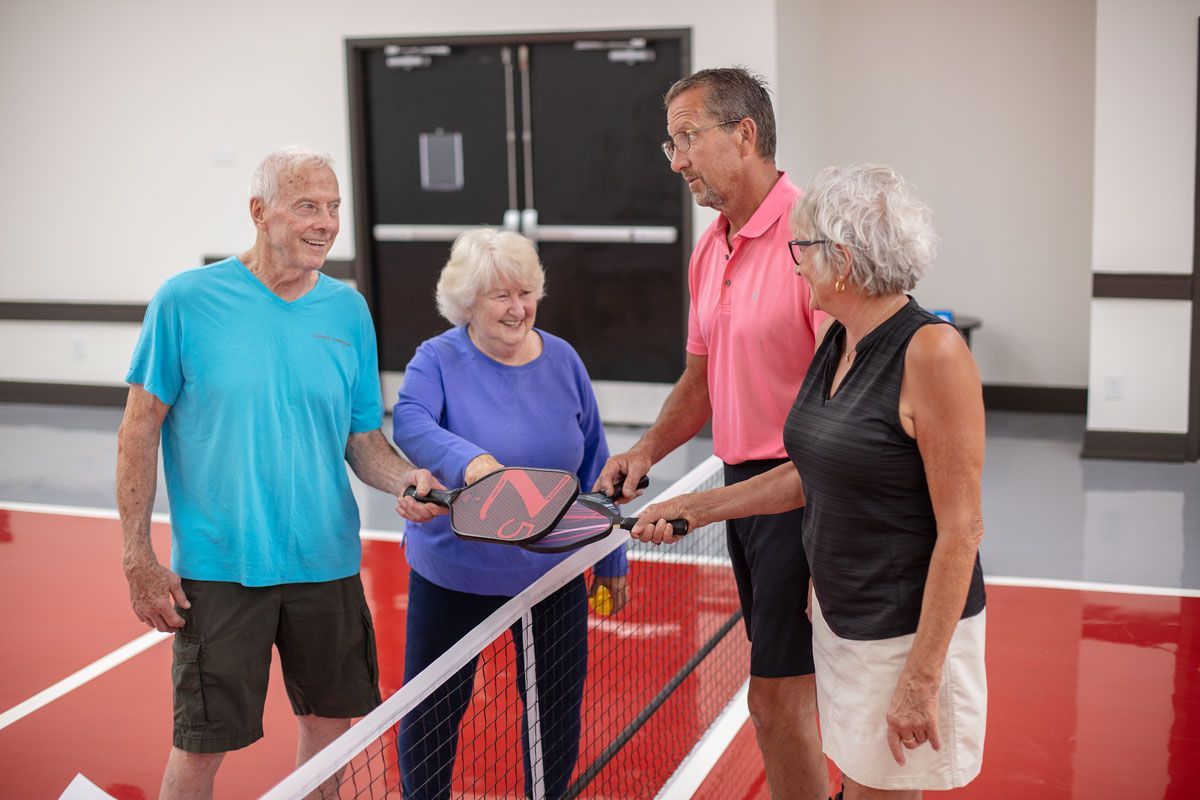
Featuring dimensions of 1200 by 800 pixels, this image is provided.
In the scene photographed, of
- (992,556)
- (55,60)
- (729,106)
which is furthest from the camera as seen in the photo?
(55,60)

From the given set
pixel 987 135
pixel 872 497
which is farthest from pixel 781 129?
pixel 872 497

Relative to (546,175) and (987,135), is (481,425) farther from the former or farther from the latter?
(987,135)

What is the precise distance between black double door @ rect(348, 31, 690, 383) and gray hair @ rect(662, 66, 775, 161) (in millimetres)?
5115

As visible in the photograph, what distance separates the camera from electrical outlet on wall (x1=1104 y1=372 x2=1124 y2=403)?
738cm

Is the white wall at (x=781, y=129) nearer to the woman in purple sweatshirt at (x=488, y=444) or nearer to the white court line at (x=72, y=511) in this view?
the white court line at (x=72, y=511)

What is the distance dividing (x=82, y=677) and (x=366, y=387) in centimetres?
219

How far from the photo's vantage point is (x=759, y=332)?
278 cm

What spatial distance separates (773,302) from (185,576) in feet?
4.58

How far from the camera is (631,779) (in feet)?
11.8

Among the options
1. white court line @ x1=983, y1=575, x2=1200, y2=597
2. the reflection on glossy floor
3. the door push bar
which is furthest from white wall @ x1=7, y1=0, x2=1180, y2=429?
white court line @ x1=983, y1=575, x2=1200, y2=597

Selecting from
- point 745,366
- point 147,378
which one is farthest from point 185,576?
point 745,366

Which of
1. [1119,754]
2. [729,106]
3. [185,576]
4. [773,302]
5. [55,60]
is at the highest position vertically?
[55,60]

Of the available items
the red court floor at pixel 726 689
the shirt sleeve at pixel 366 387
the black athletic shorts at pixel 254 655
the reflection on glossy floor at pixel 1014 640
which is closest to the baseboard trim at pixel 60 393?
the reflection on glossy floor at pixel 1014 640

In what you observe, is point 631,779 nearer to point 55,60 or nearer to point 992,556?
point 992,556
